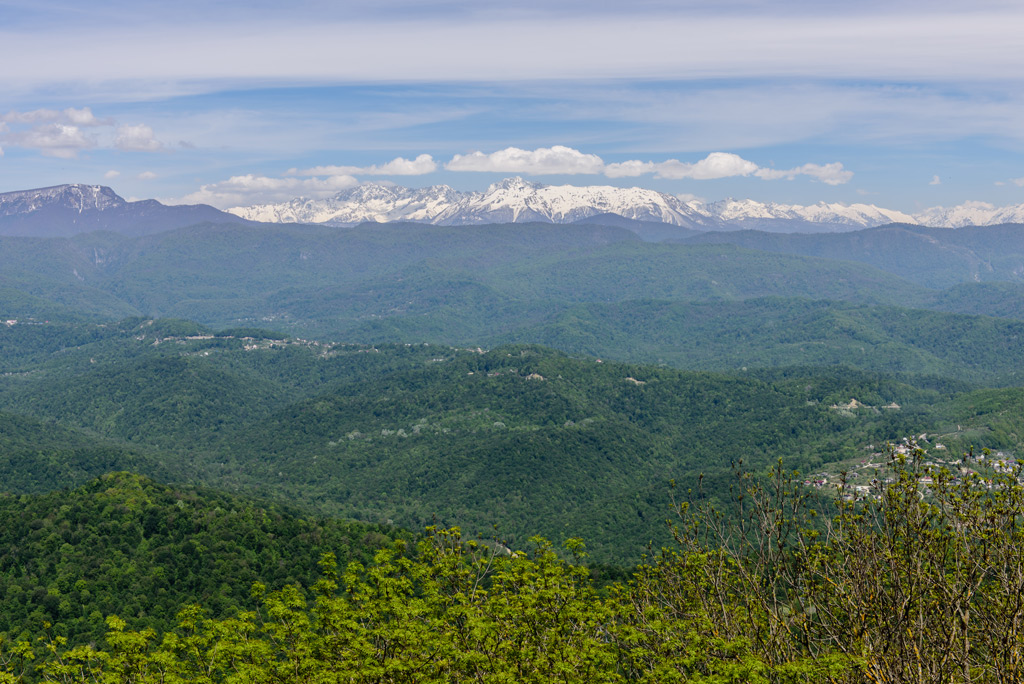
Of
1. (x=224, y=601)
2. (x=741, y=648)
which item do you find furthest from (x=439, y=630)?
(x=224, y=601)

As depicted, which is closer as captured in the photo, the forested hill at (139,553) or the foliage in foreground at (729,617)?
the foliage in foreground at (729,617)

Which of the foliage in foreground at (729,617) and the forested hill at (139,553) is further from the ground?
the foliage in foreground at (729,617)

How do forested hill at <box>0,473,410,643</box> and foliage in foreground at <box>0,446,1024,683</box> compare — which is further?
forested hill at <box>0,473,410,643</box>

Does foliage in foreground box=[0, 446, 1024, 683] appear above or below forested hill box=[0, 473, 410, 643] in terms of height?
above

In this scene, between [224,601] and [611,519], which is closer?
[224,601]

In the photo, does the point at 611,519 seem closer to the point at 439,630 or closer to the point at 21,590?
the point at 21,590
